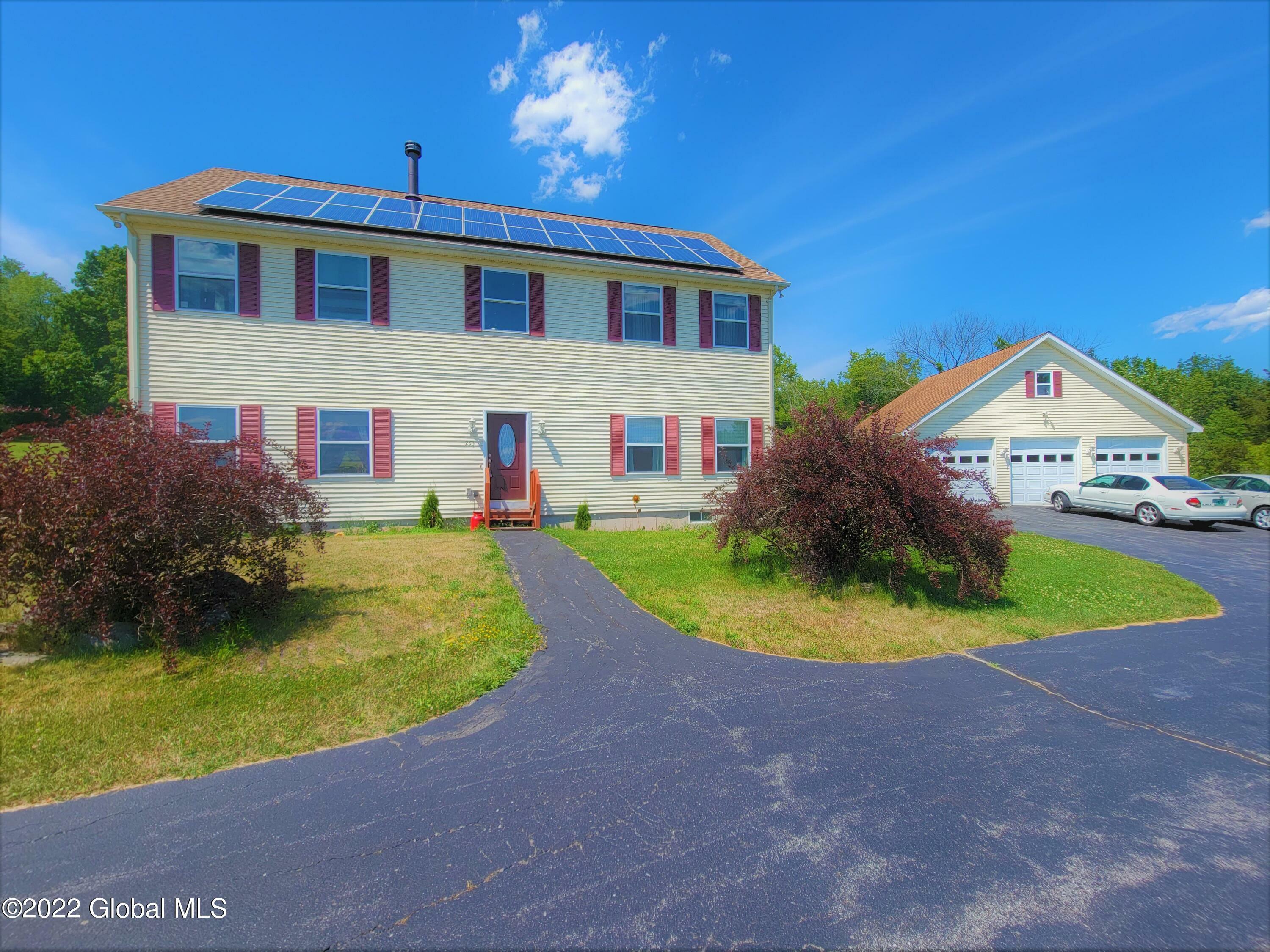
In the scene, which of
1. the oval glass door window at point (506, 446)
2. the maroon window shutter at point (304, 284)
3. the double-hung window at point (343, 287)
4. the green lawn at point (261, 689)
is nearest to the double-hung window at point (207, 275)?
the maroon window shutter at point (304, 284)

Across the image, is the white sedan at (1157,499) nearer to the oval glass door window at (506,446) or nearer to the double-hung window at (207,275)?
the oval glass door window at (506,446)

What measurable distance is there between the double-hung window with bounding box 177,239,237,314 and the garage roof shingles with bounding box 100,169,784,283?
595 mm

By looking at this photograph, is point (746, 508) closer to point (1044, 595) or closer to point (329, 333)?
point (1044, 595)

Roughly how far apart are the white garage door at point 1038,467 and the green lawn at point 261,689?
18.6 m

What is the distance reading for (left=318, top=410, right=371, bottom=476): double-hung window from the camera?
11383mm

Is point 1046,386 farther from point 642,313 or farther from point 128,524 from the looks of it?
point 128,524

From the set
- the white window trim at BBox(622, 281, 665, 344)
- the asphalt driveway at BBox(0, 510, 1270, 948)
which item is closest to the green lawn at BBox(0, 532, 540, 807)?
the asphalt driveway at BBox(0, 510, 1270, 948)

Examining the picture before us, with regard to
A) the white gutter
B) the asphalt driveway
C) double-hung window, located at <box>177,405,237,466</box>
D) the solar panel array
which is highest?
the solar panel array

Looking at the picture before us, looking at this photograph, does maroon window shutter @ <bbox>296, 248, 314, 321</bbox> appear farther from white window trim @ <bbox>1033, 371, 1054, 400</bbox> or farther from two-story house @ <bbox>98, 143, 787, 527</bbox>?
white window trim @ <bbox>1033, 371, 1054, 400</bbox>

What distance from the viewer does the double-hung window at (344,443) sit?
11.4m

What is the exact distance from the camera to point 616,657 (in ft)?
17.0

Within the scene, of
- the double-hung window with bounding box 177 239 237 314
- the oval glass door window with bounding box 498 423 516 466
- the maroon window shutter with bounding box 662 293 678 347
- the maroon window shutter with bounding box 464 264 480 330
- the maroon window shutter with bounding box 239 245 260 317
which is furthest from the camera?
the maroon window shutter with bounding box 662 293 678 347

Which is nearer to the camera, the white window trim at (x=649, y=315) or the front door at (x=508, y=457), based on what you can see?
the front door at (x=508, y=457)

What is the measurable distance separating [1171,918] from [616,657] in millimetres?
3727
